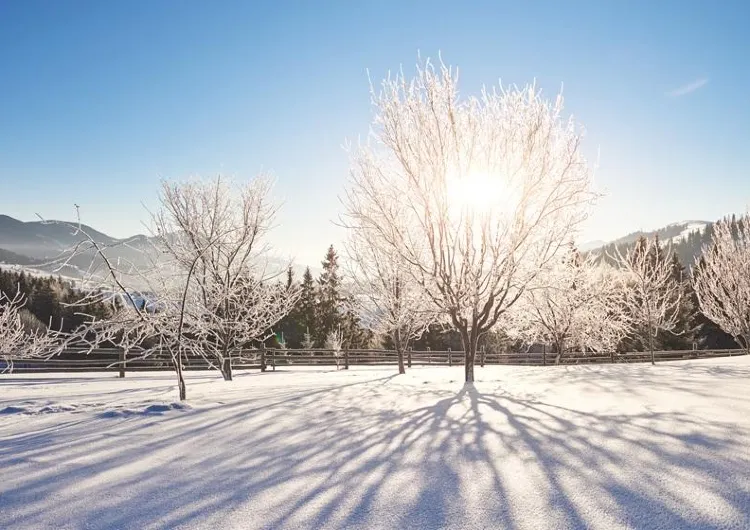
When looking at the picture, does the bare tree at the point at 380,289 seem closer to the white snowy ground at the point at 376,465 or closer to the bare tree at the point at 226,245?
the bare tree at the point at 226,245

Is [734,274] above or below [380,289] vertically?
above

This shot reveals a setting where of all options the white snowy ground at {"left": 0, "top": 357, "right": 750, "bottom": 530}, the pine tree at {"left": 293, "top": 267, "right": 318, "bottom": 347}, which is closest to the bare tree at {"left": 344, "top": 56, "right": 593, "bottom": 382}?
the white snowy ground at {"left": 0, "top": 357, "right": 750, "bottom": 530}

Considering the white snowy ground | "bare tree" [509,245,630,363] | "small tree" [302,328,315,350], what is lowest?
the white snowy ground

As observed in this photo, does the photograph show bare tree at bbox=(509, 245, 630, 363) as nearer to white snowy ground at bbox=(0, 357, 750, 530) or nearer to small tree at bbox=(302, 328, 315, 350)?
white snowy ground at bbox=(0, 357, 750, 530)

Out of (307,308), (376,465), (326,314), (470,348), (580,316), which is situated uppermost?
(307,308)

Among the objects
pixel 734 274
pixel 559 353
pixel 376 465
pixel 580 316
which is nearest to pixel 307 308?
pixel 559 353

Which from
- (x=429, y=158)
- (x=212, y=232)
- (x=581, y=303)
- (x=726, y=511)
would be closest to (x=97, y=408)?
(x=726, y=511)

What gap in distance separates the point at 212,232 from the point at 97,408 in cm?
940

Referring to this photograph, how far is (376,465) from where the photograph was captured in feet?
12.4

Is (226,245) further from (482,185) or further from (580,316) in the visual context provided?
(580,316)

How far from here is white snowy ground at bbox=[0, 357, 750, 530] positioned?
2799mm

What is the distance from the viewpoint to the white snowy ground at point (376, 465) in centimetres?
280

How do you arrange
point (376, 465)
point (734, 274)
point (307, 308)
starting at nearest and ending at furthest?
point (376, 465)
point (734, 274)
point (307, 308)

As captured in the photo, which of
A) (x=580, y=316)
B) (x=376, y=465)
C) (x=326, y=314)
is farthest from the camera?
(x=326, y=314)
